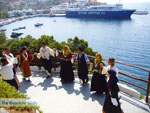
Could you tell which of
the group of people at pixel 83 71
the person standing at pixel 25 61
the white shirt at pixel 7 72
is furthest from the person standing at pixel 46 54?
the white shirt at pixel 7 72

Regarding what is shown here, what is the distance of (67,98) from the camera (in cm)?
450

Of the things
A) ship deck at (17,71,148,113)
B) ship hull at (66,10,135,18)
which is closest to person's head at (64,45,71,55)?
ship deck at (17,71,148,113)

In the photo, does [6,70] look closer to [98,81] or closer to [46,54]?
[46,54]

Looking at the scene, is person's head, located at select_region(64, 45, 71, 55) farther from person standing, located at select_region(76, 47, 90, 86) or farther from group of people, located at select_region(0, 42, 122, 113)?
person standing, located at select_region(76, 47, 90, 86)

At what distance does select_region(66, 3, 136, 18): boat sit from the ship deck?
246ft

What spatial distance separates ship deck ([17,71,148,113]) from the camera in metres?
3.98

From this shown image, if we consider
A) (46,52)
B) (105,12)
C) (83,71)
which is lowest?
(83,71)

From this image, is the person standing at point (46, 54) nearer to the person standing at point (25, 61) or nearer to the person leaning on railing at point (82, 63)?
the person standing at point (25, 61)

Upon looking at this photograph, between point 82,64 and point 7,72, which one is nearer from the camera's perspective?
point 7,72

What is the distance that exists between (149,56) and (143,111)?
27469mm

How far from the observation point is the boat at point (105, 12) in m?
74.2

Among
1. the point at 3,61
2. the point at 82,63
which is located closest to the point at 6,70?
the point at 3,61

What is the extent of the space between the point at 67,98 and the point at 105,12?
79.8 metres

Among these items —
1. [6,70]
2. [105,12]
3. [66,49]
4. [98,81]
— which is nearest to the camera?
[6,70]
